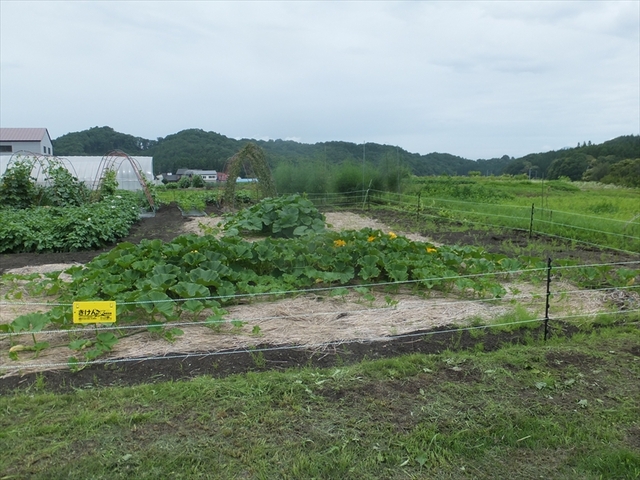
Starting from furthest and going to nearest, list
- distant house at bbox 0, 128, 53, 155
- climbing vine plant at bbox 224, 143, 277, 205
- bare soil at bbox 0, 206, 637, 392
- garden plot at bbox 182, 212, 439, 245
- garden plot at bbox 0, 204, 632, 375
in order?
distant house at bbox 0, 128, 53, 155 → climbing vine plant at bbox 224, 143, 277, 205 → garden plot at bbox 182, 212, 439, 245 → garden plot at bbox 0, 204, 632, 375 → bare soil at bbox 0, 206, 637, 392

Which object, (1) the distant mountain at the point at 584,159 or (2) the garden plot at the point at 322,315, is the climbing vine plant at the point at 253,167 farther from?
(1) the distant mountain at the point at 584,159

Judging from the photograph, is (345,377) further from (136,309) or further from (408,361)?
(136,309)

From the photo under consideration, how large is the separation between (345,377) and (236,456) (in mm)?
1048

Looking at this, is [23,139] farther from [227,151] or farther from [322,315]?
[322,315]

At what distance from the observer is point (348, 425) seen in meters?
2.95

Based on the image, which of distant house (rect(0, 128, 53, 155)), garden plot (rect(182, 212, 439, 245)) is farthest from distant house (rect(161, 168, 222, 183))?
garden plot (rect(182, 212, 439, 245))

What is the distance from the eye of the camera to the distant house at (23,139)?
37.5 metres

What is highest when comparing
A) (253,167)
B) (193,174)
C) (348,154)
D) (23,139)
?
(23,139)

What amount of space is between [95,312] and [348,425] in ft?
6.84

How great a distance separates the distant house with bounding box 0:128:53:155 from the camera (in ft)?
123

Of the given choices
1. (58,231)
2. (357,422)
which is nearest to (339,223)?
(58,231)

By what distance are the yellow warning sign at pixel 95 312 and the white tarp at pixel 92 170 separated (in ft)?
40.7

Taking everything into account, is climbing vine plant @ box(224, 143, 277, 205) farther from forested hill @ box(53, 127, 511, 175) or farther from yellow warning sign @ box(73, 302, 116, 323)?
yellow warning sign @ box(73, 302, 116, 323)

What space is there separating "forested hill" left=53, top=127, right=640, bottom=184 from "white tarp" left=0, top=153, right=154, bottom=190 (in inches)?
99.2
